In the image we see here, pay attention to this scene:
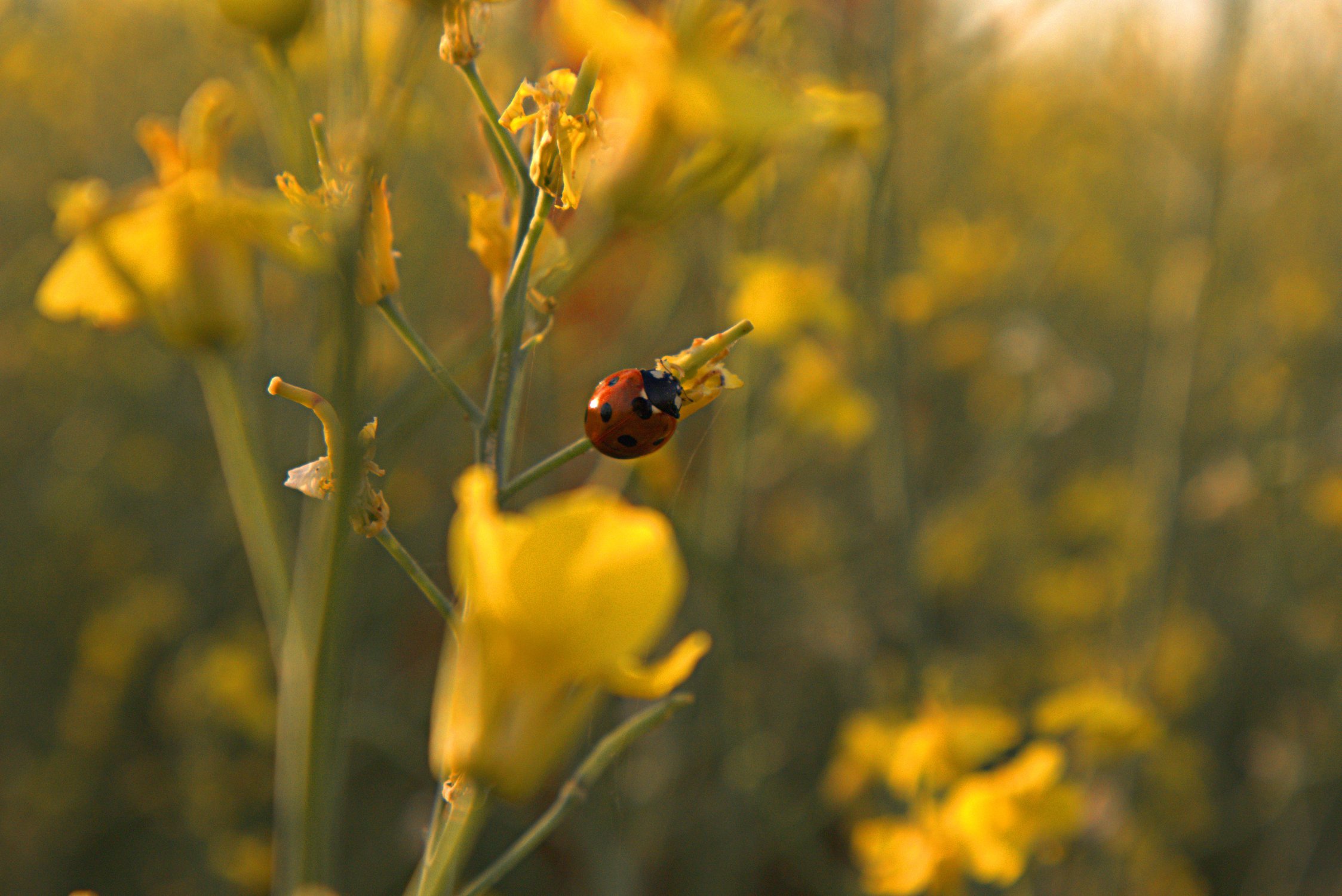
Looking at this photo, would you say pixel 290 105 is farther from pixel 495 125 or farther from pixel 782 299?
pixel 782 299

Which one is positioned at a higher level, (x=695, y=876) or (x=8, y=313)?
(x=8, y=313)

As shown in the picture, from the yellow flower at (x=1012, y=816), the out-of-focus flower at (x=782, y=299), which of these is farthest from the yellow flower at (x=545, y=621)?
the out-of-focus flower at (x=782, y=299)

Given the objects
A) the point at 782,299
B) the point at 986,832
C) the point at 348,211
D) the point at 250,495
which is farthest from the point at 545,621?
the point at 782,299

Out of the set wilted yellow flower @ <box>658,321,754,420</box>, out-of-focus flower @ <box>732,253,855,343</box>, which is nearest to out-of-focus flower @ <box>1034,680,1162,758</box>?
out-of-focus flower @ <box>732,253,855,343</box>

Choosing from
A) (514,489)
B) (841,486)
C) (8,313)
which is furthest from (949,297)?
(8,313)

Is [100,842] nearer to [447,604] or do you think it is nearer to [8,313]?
[8,313]

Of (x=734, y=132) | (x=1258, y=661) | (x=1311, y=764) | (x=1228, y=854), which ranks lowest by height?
(x=1228, y=854)

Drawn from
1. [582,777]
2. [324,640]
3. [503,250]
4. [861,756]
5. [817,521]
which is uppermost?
[503,250]
